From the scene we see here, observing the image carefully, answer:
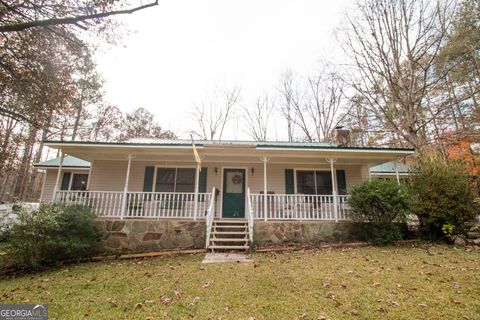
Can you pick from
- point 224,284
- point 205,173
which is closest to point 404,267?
point 224,284

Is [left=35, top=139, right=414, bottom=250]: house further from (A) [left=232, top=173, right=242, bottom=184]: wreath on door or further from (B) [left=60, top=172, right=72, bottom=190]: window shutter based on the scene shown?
(B) [left=60, top=172, right=72, bottom=190]: window shutter

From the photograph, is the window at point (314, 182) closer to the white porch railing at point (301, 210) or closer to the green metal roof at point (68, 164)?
the white porch railing at point (301, 210)

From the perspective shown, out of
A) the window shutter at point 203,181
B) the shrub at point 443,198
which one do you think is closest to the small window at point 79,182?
the window shutter at point 203,181

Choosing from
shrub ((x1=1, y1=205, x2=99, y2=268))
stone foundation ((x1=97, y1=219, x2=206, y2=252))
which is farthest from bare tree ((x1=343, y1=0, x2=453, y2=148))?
shrub ((x1=1, y1=205, x2=99, y2=268))

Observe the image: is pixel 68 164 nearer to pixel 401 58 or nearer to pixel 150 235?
pixel 150 235

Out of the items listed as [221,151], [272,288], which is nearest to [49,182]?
[221,151]

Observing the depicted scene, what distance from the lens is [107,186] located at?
9.63 metres

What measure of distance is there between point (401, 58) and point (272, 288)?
48.4 feet

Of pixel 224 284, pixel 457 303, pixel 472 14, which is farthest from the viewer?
pixel 472 14

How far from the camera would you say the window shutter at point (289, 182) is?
956cm

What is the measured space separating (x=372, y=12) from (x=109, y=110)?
2331cm

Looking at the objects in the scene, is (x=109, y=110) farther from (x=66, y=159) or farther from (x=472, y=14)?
(x=472, y=14)

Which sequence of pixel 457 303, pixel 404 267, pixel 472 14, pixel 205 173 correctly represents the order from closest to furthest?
pixel 457 303 < pixel 404 267 < pixel 205 173 < pixel 472 14

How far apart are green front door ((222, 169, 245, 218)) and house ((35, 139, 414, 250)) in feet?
0.13
